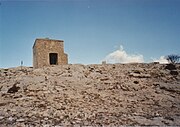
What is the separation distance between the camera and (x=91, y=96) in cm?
734

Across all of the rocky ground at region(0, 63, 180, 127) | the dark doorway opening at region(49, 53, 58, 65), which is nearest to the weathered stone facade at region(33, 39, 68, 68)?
the dark doorway opening at region(49, 53, 58, 65)

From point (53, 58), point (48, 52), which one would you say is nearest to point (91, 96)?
point (48, 52)

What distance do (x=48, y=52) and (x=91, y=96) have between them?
8.21 metres

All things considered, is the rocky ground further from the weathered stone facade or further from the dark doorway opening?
the dark doorway opening

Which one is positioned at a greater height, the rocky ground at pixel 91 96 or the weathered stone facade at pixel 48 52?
the weathered stone facade at pixel 48 52

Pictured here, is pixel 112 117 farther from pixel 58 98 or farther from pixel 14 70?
pixel 14 70

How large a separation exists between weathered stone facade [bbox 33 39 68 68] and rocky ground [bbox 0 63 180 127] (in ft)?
13.6

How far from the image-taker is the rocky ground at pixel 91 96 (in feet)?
18.2

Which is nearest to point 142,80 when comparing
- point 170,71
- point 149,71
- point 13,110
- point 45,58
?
point 149,71

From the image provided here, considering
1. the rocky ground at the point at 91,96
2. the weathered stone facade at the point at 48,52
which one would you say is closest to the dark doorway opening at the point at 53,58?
the weathered stone facade at the point at 48,52

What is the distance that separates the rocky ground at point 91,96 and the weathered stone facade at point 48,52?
4144 millimetres

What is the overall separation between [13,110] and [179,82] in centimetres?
766

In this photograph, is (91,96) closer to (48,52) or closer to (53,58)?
(48,52)

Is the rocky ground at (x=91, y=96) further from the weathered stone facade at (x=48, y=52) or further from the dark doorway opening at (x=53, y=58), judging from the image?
the dark doorway opening at (x=53, y=58)
